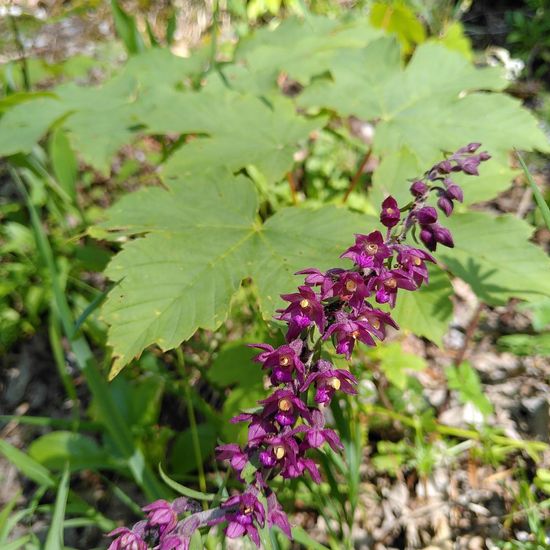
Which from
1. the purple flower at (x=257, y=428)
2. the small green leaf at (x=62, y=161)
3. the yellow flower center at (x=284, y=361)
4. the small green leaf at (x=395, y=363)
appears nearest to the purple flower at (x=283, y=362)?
the yellow flower center at (x=284, y=361)

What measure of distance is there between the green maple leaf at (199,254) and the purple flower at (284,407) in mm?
389

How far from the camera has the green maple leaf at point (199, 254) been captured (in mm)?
1690

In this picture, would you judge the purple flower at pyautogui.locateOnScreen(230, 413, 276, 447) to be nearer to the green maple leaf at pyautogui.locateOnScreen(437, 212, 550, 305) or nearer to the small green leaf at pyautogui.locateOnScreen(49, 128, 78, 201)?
the green maple leaf at pyautogui.locateOnScreen(437, 212, 550, 305)

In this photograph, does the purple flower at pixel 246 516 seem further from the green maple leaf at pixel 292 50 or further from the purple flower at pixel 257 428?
the green maple leaf at pixel 292 50

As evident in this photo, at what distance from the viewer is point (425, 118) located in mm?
2395

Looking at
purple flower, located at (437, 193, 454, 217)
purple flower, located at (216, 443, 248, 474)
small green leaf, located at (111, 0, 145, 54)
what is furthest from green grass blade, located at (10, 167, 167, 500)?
small green leaf, located at (111, 0, 145, 54)

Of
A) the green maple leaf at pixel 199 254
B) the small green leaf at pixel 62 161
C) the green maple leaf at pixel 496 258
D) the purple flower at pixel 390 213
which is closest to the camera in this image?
the purple flower at pixel 390 213

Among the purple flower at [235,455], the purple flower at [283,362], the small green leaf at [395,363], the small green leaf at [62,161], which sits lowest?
the small green leaf at [395,363]

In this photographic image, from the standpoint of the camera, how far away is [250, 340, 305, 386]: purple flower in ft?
4.15

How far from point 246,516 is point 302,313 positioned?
1.73ft

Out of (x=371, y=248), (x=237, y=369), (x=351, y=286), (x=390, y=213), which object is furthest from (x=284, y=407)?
(x=237, y=369)

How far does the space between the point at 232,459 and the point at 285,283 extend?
60 cm

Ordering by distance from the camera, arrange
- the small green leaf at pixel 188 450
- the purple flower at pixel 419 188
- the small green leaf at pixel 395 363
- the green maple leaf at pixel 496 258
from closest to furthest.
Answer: the purple flower at pixel 419 188 → the green maple leaf at pixel 496 258 → the small green leaf at pixel 395 363 → the small green leaf at pixel 188 450

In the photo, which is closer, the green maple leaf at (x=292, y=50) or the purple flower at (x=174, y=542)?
the purple flower at (x=174, y=542)
